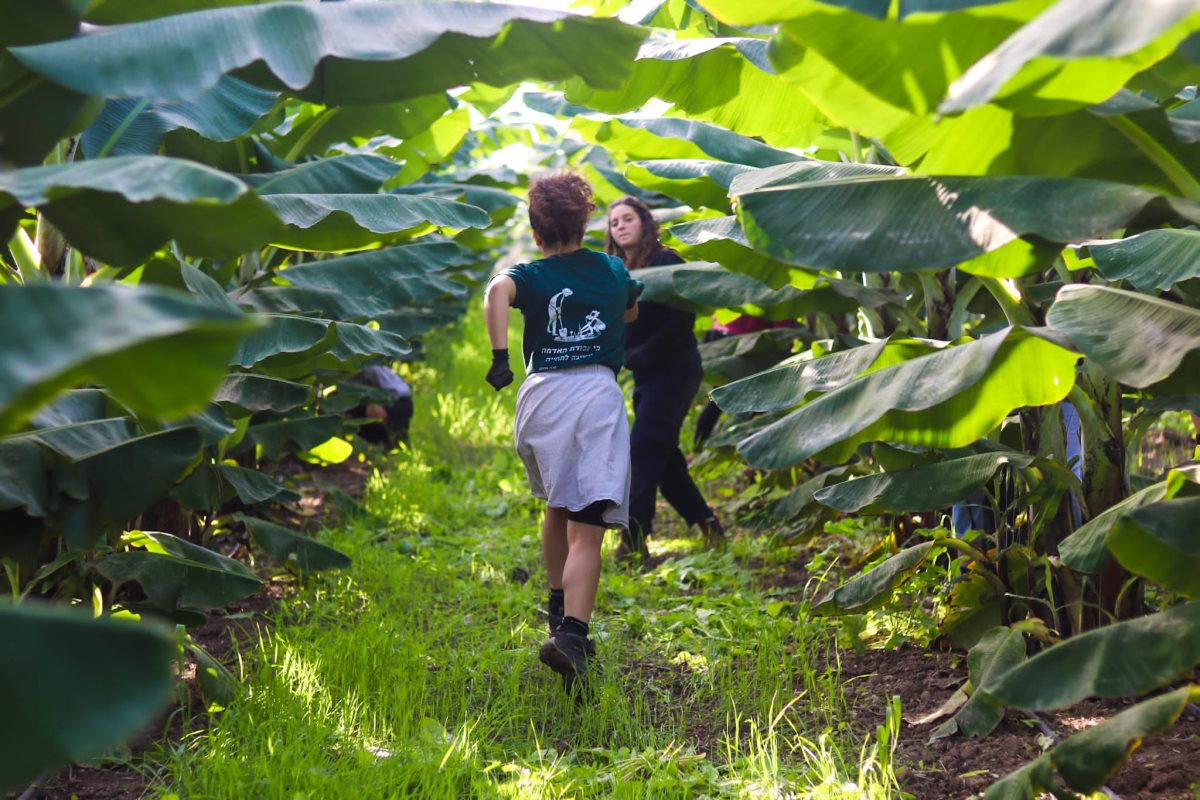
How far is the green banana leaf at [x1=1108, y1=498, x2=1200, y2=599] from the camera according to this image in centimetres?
243

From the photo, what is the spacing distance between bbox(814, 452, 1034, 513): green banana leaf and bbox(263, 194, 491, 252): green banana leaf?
1.58m

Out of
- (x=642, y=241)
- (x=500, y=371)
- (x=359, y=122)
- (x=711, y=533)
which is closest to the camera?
(x=500, y=371)

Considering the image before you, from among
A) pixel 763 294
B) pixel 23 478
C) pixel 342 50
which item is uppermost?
pixel 342 50

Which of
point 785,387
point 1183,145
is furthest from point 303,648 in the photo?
point 1183,145

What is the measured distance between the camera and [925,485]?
3.49m

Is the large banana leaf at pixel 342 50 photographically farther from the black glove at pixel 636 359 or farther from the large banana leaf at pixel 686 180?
the black glove at pixel 636 359

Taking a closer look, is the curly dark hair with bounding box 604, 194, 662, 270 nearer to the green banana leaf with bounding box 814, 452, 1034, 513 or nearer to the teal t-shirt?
the teal t-shirt

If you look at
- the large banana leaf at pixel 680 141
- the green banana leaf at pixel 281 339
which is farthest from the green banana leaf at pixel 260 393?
the large banana leaf at pixel 680 141

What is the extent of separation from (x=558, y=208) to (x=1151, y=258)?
7.13 ft

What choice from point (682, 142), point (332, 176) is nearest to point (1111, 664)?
point (682, 142)

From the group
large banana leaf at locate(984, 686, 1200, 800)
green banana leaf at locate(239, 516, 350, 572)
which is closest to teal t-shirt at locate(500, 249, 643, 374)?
green banana leaf at locate(239, 516, 350, 572)

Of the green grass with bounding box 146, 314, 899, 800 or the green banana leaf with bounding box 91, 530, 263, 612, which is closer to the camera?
the green grass with bounding box 146, 314, 899, 800

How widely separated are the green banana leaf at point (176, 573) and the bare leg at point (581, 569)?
108 cm

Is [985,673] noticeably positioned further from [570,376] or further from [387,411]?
[387,411]
